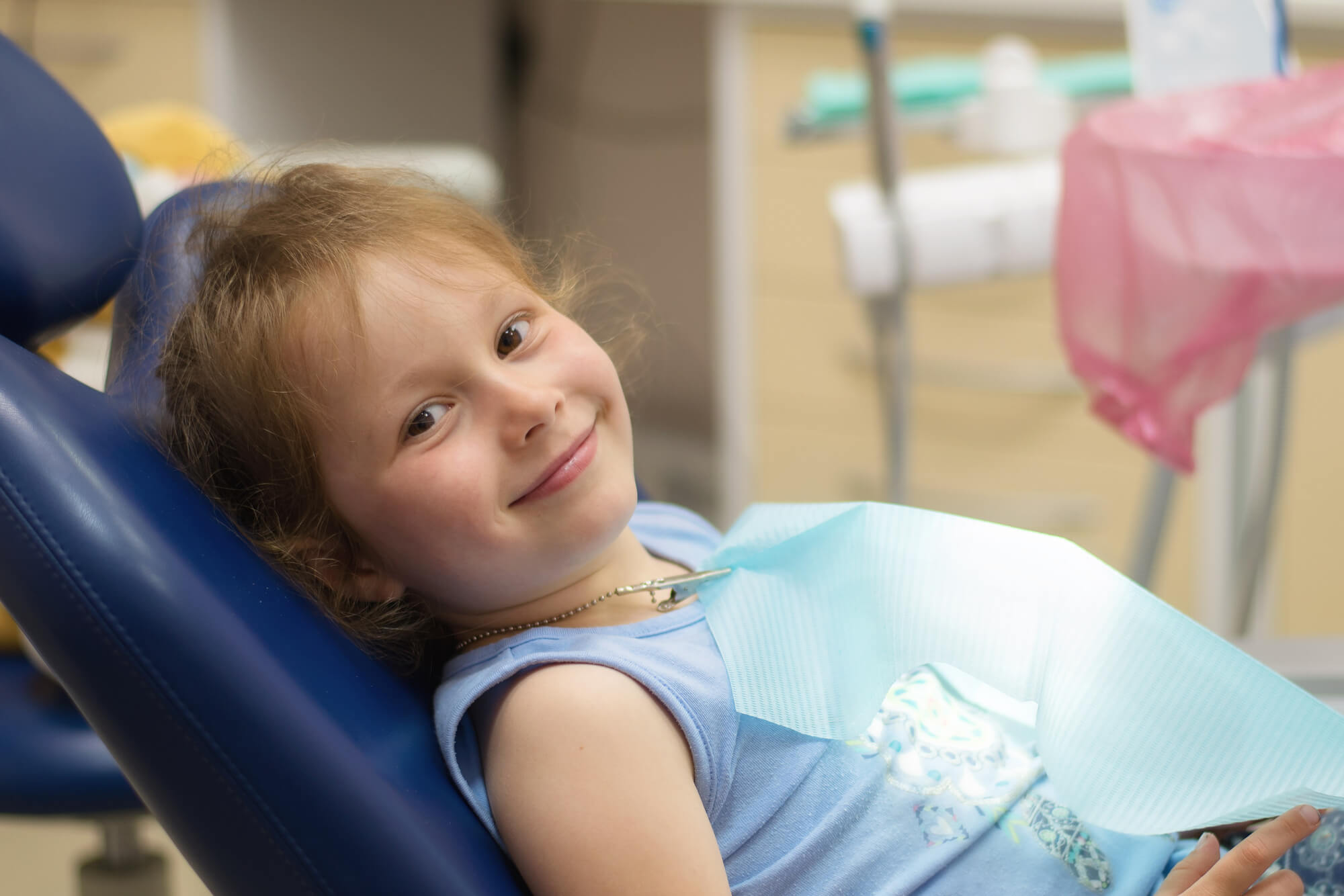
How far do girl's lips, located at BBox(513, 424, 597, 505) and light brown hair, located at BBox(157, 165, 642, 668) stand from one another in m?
0.09

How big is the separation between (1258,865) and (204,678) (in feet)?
1.46

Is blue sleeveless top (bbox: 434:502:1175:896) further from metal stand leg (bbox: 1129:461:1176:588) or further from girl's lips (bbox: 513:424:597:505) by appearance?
metal stand leg (bbox: 1129:461:1176:588)

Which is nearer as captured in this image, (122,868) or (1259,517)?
(122,868)

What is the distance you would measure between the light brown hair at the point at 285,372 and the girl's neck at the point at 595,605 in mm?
32

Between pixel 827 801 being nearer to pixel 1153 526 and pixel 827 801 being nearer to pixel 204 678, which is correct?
pixel 204 678

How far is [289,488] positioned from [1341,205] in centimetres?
61

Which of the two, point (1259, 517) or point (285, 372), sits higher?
point (285, 372)

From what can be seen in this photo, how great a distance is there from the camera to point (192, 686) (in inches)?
17.7

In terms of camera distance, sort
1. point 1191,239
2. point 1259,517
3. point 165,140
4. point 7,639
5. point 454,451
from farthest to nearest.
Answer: point 165,140, point 1259,517, point 7,639, point 1191,239, point 454,451

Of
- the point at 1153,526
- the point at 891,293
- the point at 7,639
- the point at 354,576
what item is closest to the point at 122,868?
the point at 7,639

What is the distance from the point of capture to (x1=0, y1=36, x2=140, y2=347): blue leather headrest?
0.55 m

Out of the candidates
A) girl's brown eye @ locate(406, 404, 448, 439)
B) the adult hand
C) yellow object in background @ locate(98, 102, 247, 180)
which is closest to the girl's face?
girl's brown eye @ locate(406, 404, 448, 439)

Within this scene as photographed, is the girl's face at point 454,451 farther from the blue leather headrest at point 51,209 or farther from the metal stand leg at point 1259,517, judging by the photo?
the metal stand leg at point 1259,517

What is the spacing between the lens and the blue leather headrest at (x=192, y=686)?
17.5 inches
